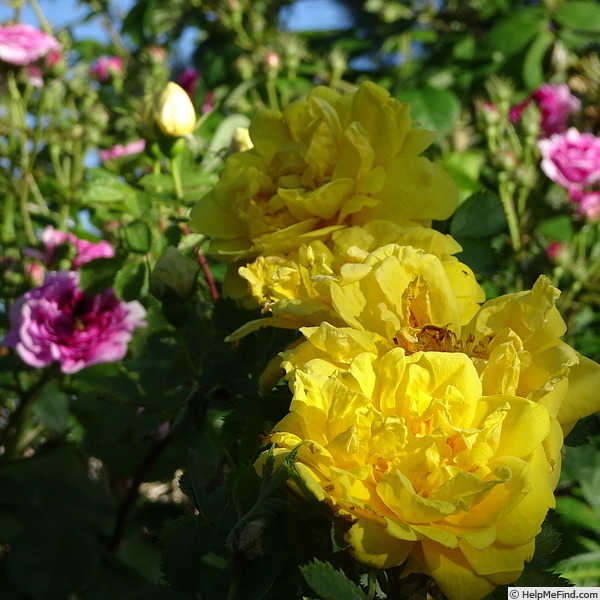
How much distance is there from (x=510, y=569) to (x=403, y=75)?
169cm

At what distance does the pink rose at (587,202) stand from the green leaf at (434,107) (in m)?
0.54

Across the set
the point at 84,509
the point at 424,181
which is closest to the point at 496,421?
the point at 424,181

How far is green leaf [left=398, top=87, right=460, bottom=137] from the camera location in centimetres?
163

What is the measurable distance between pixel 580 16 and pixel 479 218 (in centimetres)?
143

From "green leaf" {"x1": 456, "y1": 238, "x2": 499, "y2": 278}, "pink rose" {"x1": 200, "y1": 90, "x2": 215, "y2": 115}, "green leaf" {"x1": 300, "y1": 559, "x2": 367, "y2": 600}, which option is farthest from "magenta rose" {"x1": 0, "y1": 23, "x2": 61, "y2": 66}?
"green leaf" {"x1": 300, "y1": 559, "x2": 367, "y2": 600}

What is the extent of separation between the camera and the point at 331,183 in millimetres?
525

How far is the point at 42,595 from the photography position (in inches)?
36.2

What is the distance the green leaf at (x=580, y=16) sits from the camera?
1.83m

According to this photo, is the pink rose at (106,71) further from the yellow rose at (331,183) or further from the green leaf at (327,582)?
the green leaf at (327,582)

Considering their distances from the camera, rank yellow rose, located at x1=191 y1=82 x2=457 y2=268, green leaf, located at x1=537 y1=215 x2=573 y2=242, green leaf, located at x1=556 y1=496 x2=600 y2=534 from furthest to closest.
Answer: green leaf, located at x1=537 y1=215 x2=573 y2=242, green leaf, located at x1=556 y1=496 x2=600 y2=534, yellow rose, located at x1=191 y1=82 x2=457 y2=268

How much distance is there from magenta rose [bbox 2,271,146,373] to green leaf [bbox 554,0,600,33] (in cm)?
133

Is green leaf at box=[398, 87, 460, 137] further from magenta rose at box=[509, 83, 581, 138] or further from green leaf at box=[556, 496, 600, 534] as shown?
green leaf at box=[556, 496, 600, 534]

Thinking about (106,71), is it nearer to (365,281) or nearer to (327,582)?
(365,281)

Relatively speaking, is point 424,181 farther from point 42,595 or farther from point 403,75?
point 403,75
